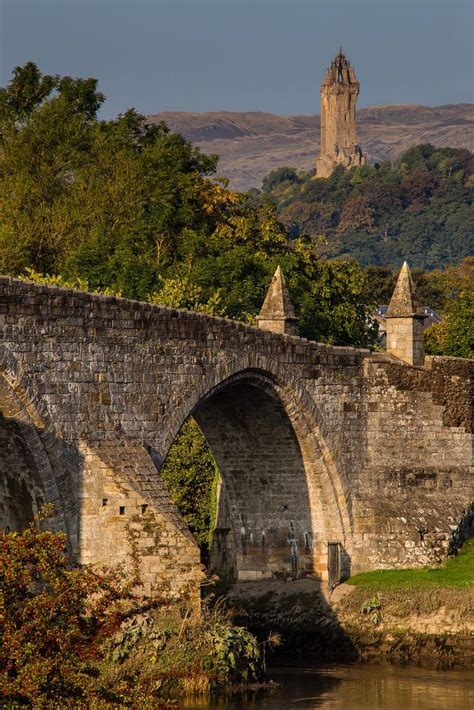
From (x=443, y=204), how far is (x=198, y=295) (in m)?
154

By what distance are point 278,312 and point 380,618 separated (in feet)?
22.1

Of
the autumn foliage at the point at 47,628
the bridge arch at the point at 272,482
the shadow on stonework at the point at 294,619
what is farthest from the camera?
the bridge arch at the point at 272,482

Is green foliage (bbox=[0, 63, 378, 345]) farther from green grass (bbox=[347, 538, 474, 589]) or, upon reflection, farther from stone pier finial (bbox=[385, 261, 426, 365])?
green grass (bbox=[347, 538, 474, 589])

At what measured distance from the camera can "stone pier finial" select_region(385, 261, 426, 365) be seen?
4053 centimetres

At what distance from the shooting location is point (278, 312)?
39500mm

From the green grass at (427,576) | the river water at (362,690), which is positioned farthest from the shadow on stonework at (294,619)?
the river water at (362,690)

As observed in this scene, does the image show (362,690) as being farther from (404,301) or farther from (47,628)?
(47,628)

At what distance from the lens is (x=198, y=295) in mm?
46406

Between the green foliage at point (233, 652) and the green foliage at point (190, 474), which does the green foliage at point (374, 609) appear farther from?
the green foliage at point (190, 474)

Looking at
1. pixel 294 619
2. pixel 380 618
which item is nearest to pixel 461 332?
pixel 294 619

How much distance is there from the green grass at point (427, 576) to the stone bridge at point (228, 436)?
0.40 m

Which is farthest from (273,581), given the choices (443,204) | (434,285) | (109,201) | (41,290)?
(443,204)

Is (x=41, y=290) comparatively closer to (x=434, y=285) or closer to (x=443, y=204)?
(x=434, y=285)

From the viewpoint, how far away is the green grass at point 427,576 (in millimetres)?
37594
